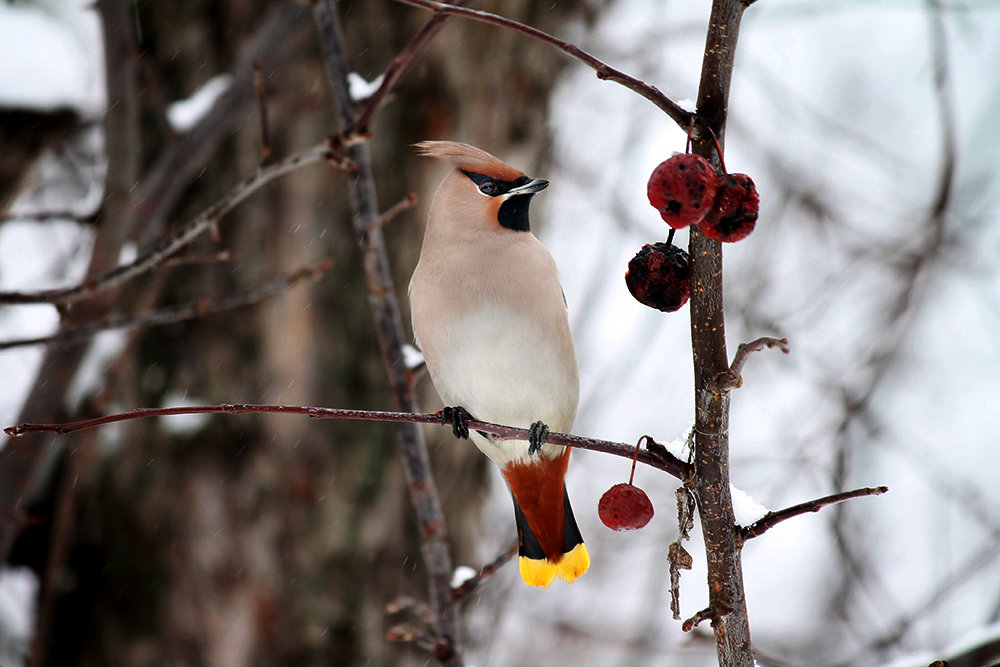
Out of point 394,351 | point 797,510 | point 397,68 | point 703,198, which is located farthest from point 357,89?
point 797,510

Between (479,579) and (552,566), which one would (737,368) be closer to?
(479,579)

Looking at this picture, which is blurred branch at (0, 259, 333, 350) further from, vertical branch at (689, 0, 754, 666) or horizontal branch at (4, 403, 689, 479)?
vertical branch at (689, 0, 754, 666)

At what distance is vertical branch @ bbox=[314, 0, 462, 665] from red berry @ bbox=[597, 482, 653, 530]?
0.59 m

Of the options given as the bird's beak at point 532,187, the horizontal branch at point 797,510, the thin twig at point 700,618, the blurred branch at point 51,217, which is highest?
the blurred branch at point 51,217

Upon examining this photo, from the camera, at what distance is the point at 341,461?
3.77 meters

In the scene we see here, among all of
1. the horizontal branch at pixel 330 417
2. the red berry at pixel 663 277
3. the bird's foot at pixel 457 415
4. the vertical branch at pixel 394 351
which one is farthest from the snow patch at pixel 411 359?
the red berry at pixel 663 277

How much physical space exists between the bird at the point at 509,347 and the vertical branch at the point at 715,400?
131 cm

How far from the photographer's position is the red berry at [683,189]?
4.31 feet

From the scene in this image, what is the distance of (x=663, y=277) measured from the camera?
58.2 inches

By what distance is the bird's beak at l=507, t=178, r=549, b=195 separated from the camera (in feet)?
8.24

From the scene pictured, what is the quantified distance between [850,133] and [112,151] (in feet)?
11.7

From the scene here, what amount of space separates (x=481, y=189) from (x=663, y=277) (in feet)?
4.77

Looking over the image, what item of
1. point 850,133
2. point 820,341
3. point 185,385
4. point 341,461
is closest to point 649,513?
point 341,461

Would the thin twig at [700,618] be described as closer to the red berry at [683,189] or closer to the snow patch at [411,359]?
the red berry at [683,189]
